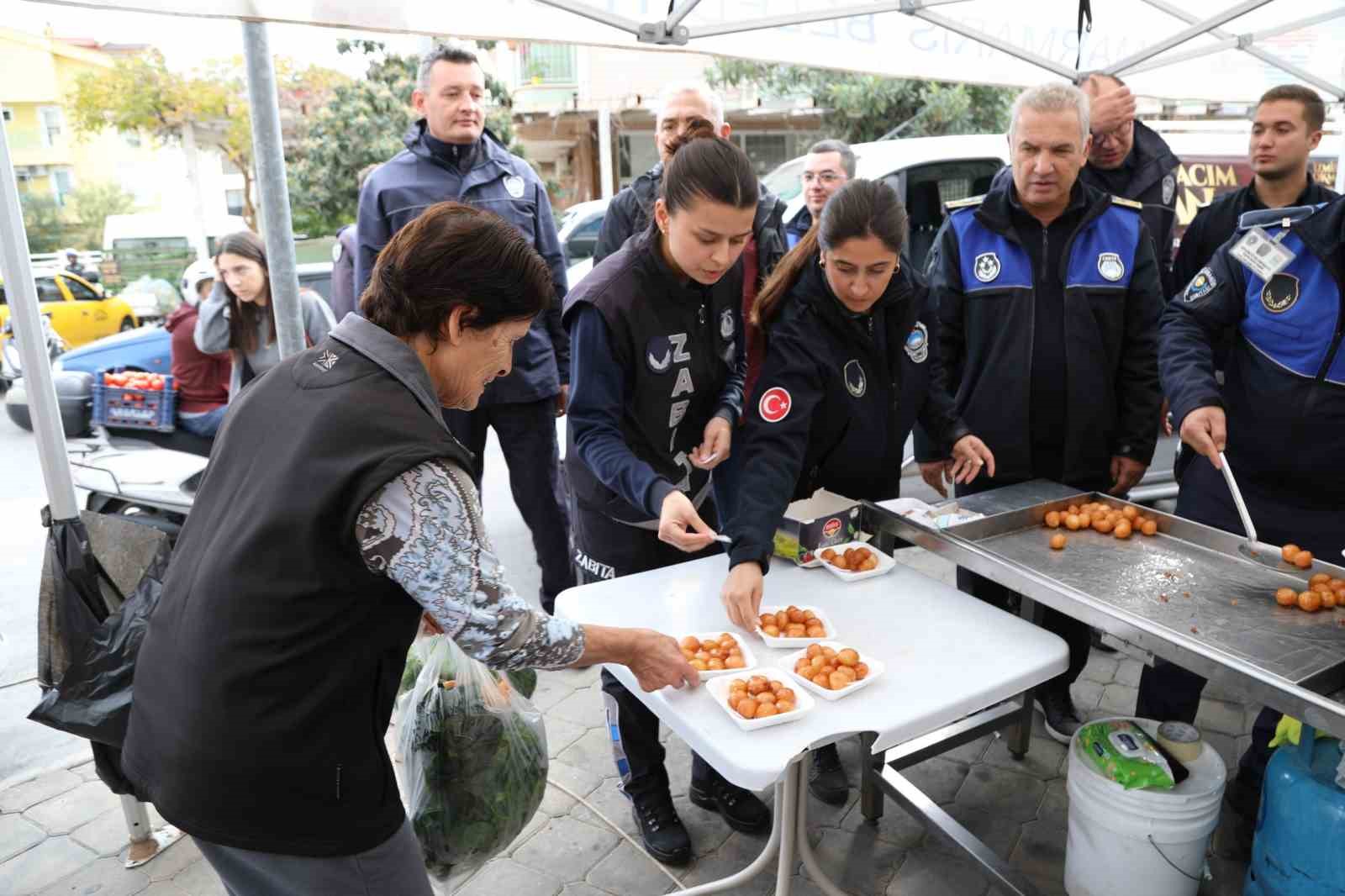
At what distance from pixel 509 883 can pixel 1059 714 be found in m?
1.86

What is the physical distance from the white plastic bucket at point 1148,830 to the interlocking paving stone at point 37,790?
2847 mm

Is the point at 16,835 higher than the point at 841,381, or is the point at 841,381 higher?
the point at 841,381

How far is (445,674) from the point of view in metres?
1.98

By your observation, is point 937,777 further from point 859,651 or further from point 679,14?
point 679,14

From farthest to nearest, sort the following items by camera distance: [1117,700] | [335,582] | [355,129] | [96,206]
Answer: [96,206] < [355,129] < [1117,700] < [335,582]

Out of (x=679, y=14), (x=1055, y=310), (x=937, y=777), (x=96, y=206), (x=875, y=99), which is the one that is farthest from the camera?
(x=96, y=206)

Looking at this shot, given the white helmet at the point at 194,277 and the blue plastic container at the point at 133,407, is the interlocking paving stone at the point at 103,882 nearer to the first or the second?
the blue plastic container at the point at 133,407

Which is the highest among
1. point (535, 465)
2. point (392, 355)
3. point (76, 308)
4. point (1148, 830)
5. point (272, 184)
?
point (272, 184)

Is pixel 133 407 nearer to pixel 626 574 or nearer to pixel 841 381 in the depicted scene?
pixel 626 574

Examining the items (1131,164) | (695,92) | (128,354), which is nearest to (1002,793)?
(1131,164)

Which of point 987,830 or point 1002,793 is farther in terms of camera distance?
point 1002,793

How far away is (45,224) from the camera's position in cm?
1931

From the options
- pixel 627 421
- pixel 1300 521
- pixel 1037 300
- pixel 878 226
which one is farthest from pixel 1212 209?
pixel 627 421

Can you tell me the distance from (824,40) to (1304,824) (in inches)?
142
